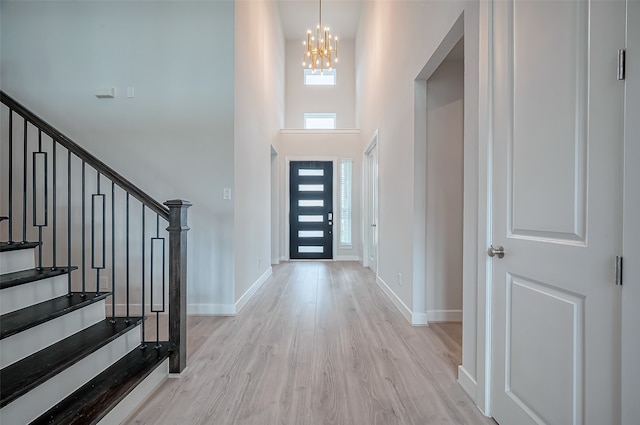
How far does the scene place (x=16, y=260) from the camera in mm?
1949

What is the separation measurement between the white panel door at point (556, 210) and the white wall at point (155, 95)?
2509 mm

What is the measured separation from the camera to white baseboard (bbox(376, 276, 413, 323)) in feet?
10.0

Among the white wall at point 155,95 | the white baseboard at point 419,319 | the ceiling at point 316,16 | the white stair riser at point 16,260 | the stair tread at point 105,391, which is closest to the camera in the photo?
the stair tread at point 105,391

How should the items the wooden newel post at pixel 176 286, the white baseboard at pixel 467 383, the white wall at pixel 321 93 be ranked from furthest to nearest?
the white wall at pixel 321 93, the wooden newel post at pixel 176 286, the white baseboard at pixel 467 383

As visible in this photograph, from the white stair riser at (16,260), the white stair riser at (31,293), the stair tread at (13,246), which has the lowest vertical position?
the white stair riser at (31,293)

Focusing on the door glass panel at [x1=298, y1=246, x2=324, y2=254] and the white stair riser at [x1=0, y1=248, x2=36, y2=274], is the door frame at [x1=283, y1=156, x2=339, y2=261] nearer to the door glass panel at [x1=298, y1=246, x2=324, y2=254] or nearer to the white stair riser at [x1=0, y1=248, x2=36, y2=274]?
the door glass panel at [x1=298, y1=246, x2=324, y2=254]

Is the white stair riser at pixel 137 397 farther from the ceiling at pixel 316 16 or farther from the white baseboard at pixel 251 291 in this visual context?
the ceiling at pixel 316 16

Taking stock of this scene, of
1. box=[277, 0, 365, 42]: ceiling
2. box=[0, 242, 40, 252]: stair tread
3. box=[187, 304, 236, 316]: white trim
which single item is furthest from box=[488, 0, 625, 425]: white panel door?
box=[277, 0, 365, 42]: ceiling

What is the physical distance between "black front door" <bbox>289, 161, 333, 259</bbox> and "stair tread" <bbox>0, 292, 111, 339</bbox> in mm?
5066

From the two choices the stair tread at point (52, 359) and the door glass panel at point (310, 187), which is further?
the door glass panel at point (310, 187)

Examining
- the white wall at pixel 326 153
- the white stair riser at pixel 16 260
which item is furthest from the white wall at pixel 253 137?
the white stair riser at pixel 16 260

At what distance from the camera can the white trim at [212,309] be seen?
3229 mm

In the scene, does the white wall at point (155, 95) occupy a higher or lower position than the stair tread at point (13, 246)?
higher

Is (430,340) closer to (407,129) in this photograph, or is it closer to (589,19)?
(407,129)
